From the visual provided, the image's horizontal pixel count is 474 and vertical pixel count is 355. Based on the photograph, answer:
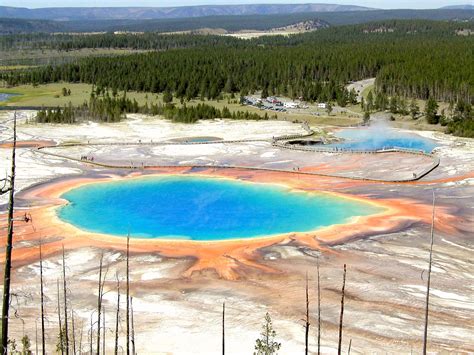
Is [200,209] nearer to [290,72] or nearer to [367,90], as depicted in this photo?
[367,90]

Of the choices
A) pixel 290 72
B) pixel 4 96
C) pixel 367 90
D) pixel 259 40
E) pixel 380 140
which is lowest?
pixel 4 96

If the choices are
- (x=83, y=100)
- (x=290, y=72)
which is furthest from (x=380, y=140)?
(x=83, y=100)

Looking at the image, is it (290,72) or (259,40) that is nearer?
(290,72)

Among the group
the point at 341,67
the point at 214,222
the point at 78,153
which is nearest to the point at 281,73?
the point at 341,67

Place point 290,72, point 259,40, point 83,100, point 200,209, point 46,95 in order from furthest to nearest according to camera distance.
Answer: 1. point 259,40
2. point 290,72
3. point 46,95
4. point 83,100
5. point 200,209

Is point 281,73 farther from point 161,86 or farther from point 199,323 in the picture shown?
point 199,323

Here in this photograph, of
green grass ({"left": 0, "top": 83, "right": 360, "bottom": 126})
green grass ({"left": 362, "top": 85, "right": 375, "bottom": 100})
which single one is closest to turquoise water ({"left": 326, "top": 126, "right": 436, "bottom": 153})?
green grass ({"left": 0, "top": 83, "right": 360, "bottom": 126})

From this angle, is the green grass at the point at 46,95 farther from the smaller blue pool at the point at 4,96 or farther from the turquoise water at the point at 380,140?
the turquoise water at the point at 380,140
